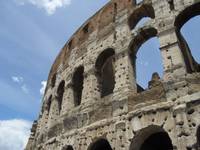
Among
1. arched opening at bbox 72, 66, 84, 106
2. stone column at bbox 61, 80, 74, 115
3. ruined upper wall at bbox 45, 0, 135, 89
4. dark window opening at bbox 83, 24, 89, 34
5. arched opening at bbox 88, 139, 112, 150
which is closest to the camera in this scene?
arched opening at bbox 88, 139, 112, 150

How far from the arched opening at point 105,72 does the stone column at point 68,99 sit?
150cm

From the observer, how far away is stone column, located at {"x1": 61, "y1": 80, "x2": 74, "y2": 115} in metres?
11.0

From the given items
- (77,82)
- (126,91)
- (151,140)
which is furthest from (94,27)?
(151,140)

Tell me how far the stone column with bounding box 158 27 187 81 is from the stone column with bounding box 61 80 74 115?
4.75 metres

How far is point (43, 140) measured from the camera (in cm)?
1149

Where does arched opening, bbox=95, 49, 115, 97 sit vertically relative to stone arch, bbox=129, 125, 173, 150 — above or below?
above

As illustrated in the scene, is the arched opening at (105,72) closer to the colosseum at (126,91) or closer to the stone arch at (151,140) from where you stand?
the colosseum at (126,91)

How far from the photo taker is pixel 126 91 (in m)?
8.57

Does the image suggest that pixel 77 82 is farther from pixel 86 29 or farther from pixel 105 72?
pixel 86 29

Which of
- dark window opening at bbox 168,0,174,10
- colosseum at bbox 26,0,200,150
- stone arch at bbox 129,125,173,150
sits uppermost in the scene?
dark window opening at bbox 168,0,174,10

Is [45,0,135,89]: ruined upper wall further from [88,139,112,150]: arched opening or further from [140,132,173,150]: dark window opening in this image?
[140,132,173,150]: dark window opening

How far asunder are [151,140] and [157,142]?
352mm

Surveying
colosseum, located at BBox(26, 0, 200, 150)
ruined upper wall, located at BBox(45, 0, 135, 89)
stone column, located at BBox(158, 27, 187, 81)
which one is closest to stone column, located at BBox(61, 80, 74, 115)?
colosseum, located at BBox(26, 0, 200, 150)

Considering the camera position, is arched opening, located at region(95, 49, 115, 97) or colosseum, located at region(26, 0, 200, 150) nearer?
colosseum, located at region(26, 0, 200, 150)
